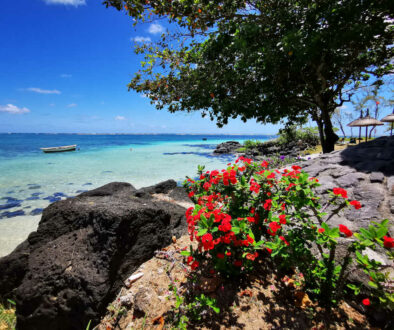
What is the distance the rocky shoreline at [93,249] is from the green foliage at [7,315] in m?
0.14

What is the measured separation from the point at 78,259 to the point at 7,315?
1.48 m

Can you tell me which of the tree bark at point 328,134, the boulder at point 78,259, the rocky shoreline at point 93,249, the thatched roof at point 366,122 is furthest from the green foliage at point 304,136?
the boulder at point 78,259

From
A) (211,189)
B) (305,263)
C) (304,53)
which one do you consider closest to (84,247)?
(211,189)

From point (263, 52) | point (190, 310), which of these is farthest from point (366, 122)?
point (190, 310)

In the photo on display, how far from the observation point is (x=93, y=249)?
273 cm

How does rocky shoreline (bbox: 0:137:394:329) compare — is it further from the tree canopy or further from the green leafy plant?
the tree canopy

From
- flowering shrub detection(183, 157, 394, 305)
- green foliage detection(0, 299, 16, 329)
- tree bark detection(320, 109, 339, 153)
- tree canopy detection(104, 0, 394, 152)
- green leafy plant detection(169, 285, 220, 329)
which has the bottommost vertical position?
green foliage detection(0, 299, 16, 329)

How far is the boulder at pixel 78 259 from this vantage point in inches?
93.5

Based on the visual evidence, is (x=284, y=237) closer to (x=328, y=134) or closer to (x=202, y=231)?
(x=202, y=231)

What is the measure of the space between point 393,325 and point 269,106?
6.69 m

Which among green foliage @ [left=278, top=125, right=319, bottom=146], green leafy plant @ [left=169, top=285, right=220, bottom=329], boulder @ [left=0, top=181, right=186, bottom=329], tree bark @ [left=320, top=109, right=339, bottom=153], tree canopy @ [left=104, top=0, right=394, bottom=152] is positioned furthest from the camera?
green foliage @ [left=278, top=125, right=319, bottom=146]

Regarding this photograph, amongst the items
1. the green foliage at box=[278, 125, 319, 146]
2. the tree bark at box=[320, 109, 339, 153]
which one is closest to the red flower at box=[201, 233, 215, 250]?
the tree bark at box=[320, 109, 339, 153]

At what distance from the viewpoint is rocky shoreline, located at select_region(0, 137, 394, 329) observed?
2381 mm

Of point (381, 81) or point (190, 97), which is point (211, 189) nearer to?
point (190, 97)
